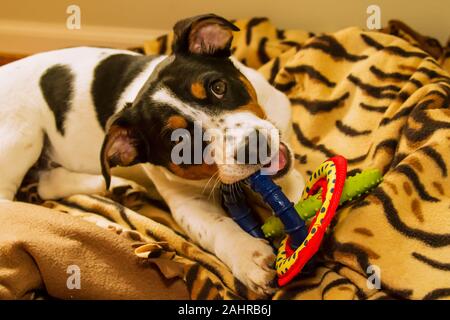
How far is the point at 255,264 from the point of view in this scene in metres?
2.20

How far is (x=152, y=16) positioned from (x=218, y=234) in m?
2.04

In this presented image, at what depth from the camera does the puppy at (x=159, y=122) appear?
7.25 ft

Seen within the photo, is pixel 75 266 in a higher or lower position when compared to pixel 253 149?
lower

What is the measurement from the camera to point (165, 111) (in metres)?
2.24

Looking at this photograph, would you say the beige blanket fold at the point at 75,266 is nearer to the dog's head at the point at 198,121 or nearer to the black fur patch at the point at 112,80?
the dog's head at the point at 198,121

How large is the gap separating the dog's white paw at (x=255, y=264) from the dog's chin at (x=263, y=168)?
10.6 inches

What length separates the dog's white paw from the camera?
2.16 meters
